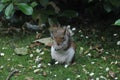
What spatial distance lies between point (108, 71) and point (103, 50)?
0.63 meters

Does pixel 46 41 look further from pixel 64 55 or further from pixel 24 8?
pixel 24 8

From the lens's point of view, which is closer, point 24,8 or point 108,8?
point 24,8

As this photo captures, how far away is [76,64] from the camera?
5371 millimetres

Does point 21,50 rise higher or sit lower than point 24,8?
lower

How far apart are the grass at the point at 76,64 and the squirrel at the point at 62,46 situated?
111mm

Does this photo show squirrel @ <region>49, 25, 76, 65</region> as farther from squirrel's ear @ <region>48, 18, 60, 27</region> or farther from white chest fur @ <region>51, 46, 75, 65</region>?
squirrel's ear @ <region>48, 18, 60, 27</region>

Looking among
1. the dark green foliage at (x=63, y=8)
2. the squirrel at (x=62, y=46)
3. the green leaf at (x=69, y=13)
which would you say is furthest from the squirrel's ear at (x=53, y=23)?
the squirrel at (x=62, y=46)

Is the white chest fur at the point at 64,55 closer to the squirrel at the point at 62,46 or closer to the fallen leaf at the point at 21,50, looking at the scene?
the squirrel at the point at 62,46

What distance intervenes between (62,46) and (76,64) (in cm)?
40

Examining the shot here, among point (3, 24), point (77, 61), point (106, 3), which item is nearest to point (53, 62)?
point (77, 61)

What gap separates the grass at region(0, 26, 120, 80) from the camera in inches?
201

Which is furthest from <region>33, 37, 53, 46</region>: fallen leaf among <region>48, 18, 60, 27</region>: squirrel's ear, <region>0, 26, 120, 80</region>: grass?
<region>48, 18, 60, 27</region>: squirrel's ear

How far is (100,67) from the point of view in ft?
17.4

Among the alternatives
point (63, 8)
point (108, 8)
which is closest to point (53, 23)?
point (63, 8)
